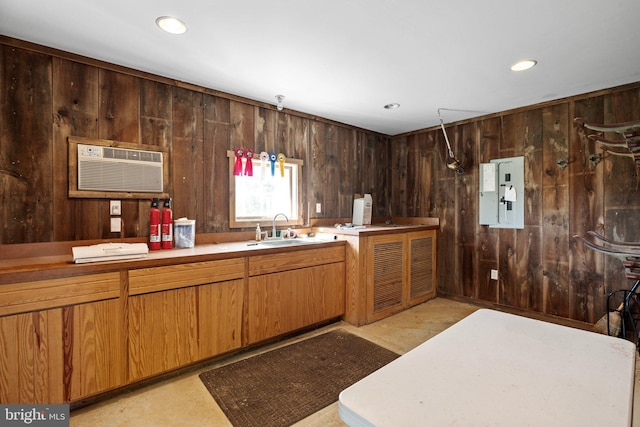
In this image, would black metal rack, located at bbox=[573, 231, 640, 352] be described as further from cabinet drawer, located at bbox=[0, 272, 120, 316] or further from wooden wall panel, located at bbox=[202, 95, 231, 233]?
cabinet drawer, located at bbox=[0, 272, 120, 316]

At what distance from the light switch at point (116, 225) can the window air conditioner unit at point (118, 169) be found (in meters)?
0.23

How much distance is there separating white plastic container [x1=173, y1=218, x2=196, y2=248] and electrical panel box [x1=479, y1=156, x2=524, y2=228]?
3237 mm

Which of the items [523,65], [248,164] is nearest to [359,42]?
[523,65]

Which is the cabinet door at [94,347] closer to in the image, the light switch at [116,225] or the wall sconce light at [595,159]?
the light switch at [116,225]

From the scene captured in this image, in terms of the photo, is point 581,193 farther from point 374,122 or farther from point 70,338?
point 70,338

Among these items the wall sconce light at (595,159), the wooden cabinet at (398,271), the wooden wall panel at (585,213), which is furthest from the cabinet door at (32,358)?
the wall sconce light at (595,159)

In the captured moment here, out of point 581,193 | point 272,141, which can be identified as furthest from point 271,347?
point 581,193

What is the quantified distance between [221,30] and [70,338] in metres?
2.04

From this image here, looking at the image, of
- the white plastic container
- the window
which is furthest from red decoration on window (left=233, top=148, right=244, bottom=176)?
the white plastic container

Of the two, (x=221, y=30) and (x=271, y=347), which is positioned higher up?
(x=221, y=30)

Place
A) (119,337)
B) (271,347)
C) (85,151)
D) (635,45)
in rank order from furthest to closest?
1. (271,347)
2. (85,151)
3. (635,45)
4. (119,337)

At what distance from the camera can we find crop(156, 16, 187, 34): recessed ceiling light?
1.79 m

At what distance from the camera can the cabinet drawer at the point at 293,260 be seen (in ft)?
8.10

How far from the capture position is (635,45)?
2039mm
